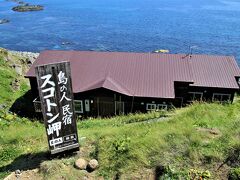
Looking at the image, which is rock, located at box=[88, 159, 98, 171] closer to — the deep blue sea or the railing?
the railing

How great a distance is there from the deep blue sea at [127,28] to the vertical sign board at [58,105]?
4840 cm

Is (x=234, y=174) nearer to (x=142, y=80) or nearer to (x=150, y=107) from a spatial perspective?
(x=150, y=107)

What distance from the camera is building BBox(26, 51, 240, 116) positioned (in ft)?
83.5

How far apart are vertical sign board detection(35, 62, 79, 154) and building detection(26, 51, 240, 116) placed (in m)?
13.2

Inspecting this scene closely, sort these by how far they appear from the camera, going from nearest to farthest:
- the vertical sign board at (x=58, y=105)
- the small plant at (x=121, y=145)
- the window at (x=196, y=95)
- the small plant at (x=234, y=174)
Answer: the small plant at (x=234, y=174)
the vertical sign board at (x=58, y=105)
the small plant at (x=121, y=145)
the window at (x=196, y=95)

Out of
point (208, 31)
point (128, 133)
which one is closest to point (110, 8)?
point (208, 31)

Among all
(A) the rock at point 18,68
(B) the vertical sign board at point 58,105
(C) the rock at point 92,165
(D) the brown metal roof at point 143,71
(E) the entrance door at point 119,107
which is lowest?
(E) the entrance door at point 119,107

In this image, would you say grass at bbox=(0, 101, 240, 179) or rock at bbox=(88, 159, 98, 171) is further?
rock at bbox=(88, 159, 98, 171)

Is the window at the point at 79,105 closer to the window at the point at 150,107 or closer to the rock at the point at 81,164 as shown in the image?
the window at the point at 150,107

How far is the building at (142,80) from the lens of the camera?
2545 centimetres

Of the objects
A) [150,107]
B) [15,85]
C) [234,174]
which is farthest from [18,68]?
[234,174]

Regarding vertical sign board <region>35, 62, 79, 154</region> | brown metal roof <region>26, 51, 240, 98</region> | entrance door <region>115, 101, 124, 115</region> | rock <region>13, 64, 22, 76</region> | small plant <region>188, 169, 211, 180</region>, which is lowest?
entrance door <region>115, 101, 124, 115</region>

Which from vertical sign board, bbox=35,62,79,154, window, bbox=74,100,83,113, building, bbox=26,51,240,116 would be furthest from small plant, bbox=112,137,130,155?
window, bbox=74,100,83,113

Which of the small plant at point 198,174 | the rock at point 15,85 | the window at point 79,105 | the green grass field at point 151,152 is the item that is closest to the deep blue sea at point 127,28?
the rock at point 15,85
